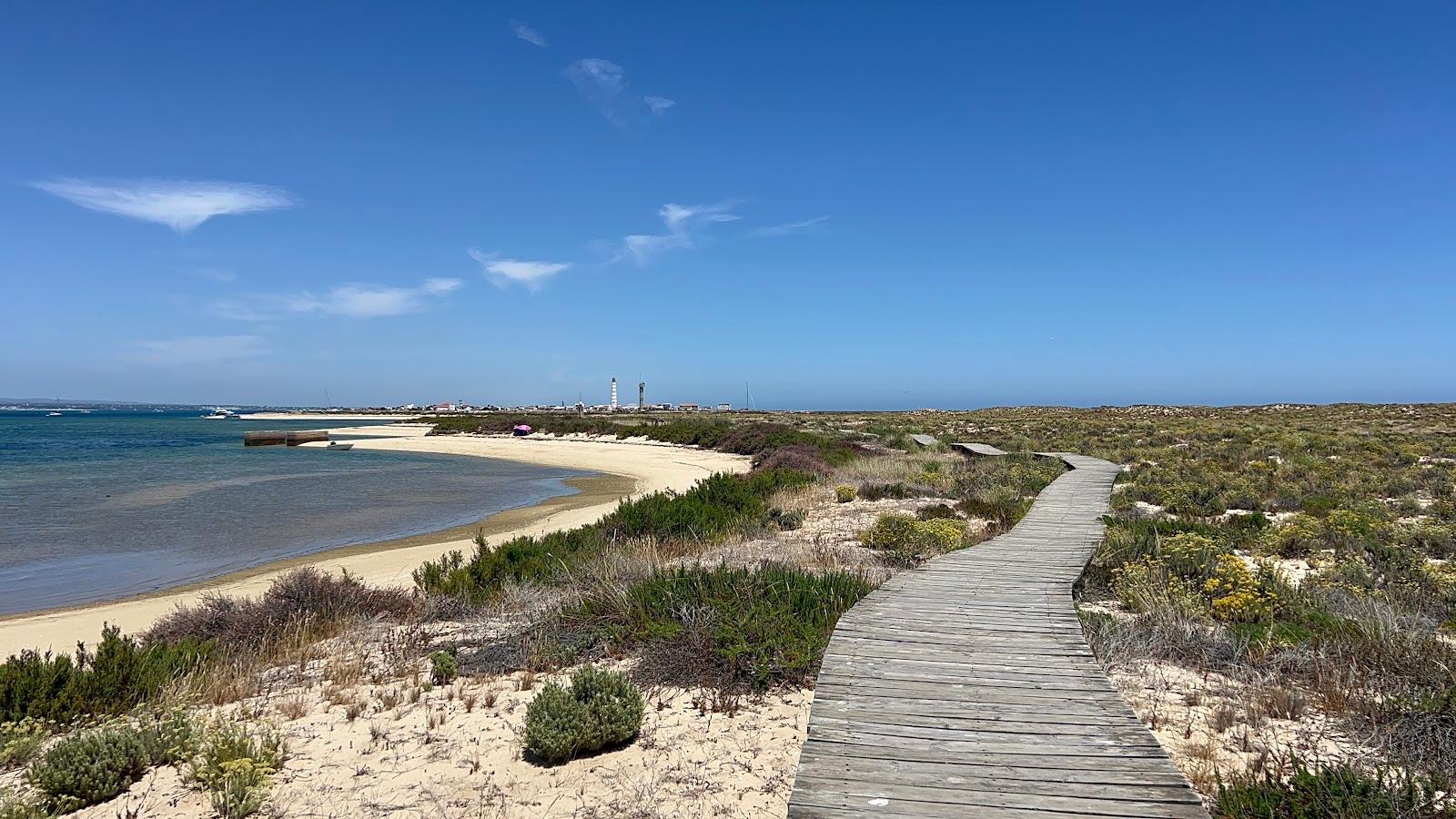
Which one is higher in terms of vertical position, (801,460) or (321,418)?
(801,460)

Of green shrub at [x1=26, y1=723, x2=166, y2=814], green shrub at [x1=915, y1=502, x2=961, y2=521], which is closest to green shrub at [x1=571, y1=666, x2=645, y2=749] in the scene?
green shrub at [x1=26, y1=723, x2=166, y2=814]

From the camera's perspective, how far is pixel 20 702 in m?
5.55

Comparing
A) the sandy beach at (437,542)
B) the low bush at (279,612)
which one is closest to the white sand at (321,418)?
the sandy beach at (437,542)

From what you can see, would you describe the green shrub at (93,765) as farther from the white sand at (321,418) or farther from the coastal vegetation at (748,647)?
the white sand at (321,418)

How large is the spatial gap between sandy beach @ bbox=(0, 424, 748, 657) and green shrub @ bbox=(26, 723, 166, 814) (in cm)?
529

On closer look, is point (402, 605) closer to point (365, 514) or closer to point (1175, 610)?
point (1175, 610)

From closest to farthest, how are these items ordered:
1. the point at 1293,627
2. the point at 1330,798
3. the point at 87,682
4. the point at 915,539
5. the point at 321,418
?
1. the point at 1330,798
2. the point at 87,682
3. the point at 1293,627
4. the point at 915,539
5. the point at 321,418

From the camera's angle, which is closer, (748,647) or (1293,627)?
(748,647)

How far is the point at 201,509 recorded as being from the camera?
836 inches

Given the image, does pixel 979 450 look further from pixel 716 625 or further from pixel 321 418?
pixel 321 418

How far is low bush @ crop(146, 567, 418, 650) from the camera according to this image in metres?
7.83

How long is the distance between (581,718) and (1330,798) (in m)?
4.23

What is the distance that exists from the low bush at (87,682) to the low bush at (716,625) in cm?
312

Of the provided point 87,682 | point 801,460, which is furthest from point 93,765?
point 801,460
